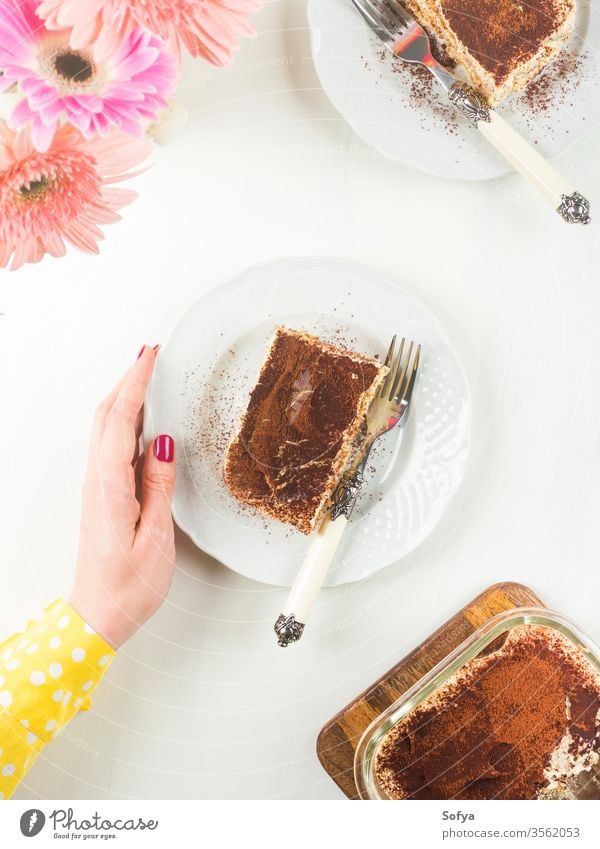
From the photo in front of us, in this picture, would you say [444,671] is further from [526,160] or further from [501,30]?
[501,30]

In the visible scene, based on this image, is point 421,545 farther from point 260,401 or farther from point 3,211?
point 3,211

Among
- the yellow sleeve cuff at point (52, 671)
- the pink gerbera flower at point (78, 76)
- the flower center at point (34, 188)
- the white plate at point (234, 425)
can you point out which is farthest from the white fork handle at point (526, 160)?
the yellow sleeve cuff at point (52, 671)

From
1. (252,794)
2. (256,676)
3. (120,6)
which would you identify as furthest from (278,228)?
(252,794)

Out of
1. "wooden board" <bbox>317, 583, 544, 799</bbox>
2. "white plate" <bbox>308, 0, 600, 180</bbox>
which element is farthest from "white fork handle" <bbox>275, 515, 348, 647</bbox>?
"white plate" <bbox>308, 0, 600, 180</bbox>

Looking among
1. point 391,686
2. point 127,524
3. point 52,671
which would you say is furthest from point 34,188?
point 391,686

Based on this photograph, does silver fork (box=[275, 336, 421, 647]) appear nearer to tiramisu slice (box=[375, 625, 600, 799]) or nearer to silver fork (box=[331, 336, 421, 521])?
silver fork (box=[331, 336, 421, 521])
